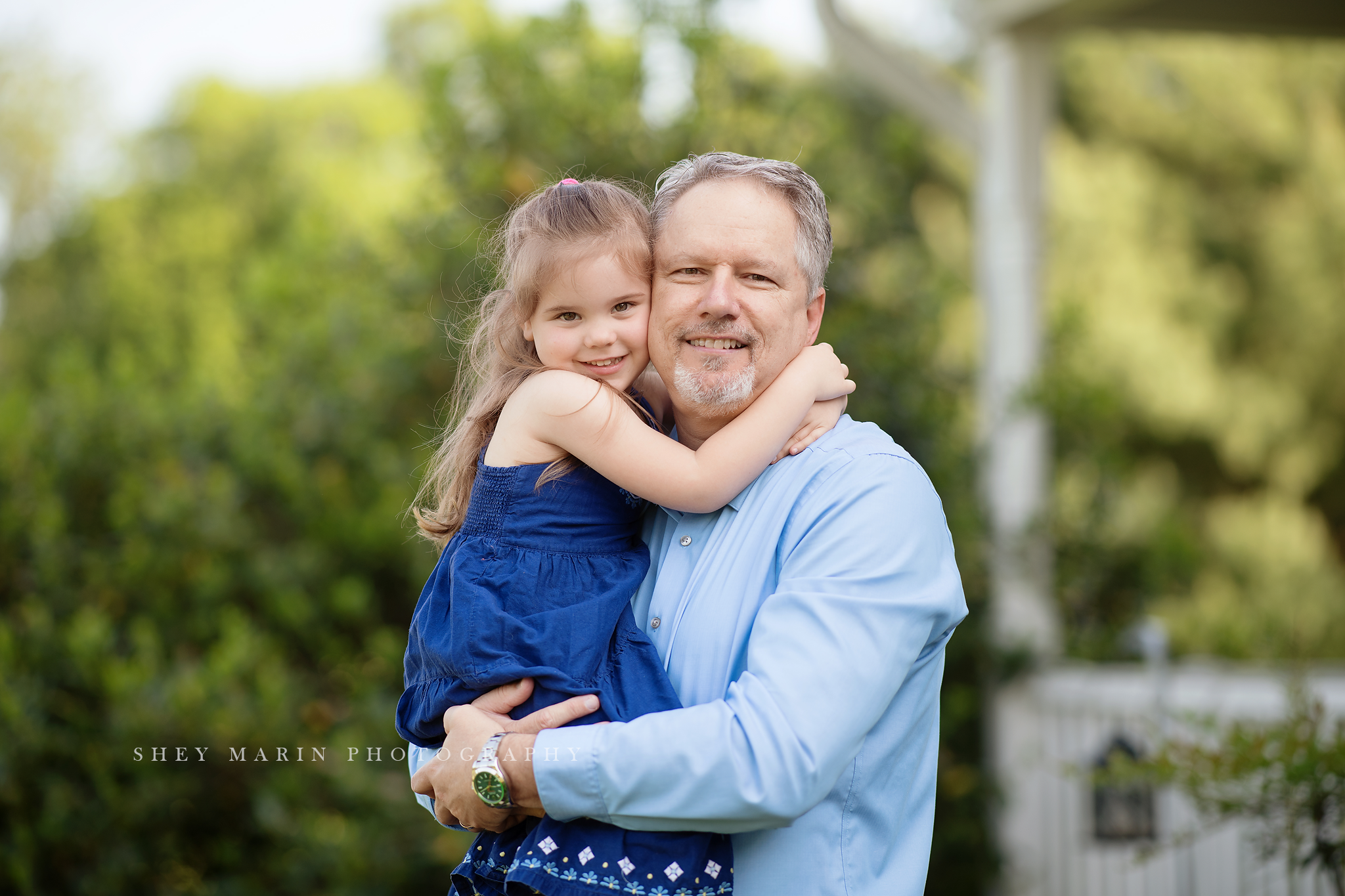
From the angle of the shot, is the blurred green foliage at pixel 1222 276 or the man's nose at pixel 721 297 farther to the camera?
the blurred green foliage at pixel 1222 276

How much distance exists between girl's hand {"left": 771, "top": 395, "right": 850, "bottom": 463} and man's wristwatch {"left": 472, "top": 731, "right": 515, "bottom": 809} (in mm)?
644

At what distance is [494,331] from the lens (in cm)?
201

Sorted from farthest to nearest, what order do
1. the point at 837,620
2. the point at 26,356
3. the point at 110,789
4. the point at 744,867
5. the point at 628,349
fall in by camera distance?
the point at 26,356 → the point at 110,789 → the point at 628,349 → the point at 744,867 → the point at 837,620

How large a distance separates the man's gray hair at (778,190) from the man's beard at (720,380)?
7.8 inches

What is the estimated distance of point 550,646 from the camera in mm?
1646

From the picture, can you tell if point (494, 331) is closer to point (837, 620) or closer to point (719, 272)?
point (719, 272)

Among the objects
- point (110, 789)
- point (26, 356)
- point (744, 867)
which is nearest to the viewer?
point (744, 867)

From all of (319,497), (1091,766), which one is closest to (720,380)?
(1091,766)

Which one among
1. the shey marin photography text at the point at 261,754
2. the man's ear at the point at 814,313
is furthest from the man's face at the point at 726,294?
the shey marin photography text at the point at 261,754

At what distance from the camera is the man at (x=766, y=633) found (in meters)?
1.41

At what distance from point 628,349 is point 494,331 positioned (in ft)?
0.95

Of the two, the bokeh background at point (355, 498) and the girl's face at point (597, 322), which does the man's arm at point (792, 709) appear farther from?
the bokeh background at point (355, 498)

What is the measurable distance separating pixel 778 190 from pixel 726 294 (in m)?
0.22

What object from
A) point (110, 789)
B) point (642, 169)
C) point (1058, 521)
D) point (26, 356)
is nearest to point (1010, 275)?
point (1058, 521)
